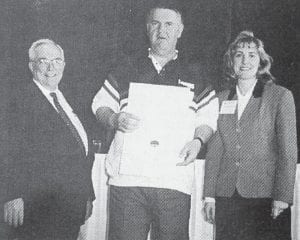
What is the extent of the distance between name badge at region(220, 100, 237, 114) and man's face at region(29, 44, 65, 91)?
20.1 inches

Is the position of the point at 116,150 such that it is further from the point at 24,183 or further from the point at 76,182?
the point at 24,183

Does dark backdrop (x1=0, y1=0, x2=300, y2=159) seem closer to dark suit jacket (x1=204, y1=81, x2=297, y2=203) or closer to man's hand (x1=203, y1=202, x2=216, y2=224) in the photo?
dark suit jacket (x1=204, y1=81, x2=297, y2=203)

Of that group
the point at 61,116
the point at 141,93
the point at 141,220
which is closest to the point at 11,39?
the point at 61,116

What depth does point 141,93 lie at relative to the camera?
111 centimetres

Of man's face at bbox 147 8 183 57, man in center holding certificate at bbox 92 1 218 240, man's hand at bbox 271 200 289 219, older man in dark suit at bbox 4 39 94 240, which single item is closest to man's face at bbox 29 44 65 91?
older man in dark suit at bbox 4 39 94 240

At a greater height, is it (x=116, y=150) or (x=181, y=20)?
(x=181, y=20)

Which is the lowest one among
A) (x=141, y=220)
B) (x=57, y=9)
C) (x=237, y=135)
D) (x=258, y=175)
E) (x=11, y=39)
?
(x=141, y=220)

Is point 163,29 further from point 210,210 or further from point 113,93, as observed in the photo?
point 210,210

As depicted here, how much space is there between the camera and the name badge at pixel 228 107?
3.96 ft

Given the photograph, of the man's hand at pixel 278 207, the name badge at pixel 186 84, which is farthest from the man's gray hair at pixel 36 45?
the man's hand at pixel 278 207

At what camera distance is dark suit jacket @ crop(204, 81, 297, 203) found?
1131mm

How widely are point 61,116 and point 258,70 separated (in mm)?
617

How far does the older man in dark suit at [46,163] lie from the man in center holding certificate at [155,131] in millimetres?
103

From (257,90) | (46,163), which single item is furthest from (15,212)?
(257,90)
